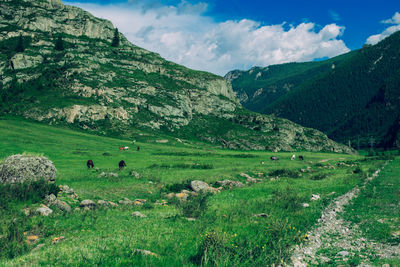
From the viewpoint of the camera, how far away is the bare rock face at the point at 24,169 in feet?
65.5

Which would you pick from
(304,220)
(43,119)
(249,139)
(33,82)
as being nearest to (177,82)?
(249,139)

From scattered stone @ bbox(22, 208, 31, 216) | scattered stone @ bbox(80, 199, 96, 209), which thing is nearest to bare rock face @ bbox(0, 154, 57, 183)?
scattered stone @ bbox(22, 208, 31, 216)

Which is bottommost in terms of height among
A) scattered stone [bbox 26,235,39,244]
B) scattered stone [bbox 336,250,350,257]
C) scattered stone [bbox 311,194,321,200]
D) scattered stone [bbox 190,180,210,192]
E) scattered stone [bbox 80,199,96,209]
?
scattered stone [bbox 190,180,210,192]

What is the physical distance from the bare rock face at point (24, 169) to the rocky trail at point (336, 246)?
833 inches

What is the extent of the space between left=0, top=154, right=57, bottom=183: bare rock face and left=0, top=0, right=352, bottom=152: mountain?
87139 millimetres

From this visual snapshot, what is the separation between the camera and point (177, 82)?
18912 centimetres

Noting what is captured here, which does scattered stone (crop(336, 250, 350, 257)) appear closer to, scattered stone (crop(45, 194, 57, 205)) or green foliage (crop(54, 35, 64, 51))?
scattered stone (crop(45, 194, 57, 205))

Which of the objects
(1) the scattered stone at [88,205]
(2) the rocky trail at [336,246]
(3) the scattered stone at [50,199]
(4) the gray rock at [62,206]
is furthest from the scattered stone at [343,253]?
(3) the scattered stone at [50,199]

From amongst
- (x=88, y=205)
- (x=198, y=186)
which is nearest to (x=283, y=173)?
(x=198, y=186)

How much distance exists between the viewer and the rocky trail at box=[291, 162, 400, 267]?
1038cm

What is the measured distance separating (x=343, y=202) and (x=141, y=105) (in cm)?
13146

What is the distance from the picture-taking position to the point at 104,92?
129750 mm

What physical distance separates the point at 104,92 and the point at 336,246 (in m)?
134

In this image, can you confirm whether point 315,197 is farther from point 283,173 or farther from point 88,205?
point 283,173
